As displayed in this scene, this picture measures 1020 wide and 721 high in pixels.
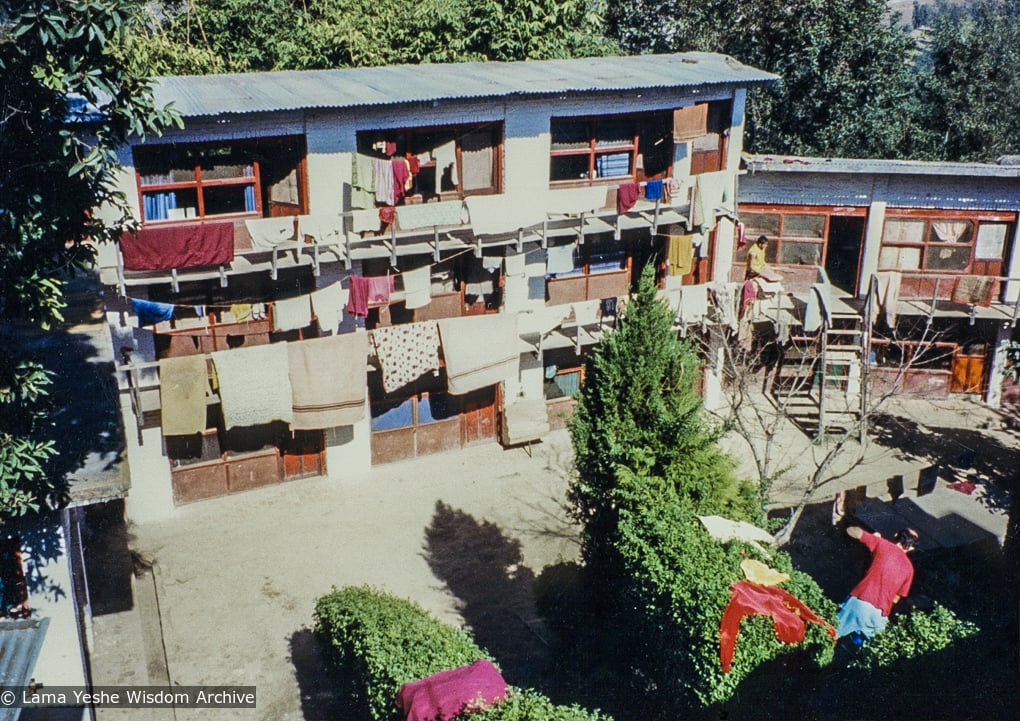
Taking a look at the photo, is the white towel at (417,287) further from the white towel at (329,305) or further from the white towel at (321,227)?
the white towel at (321,227)

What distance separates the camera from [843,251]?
27016 millimetres

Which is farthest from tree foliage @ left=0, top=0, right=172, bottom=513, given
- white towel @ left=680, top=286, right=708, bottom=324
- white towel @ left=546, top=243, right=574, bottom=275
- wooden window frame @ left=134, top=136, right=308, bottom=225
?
white towel @ left=680, top=286, right=708, bottom=324

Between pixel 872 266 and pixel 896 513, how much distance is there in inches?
340

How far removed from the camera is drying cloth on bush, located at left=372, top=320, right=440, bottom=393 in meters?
20.3

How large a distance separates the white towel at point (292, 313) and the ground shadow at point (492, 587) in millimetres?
5225

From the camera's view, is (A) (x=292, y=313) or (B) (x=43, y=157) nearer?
(B) (x=43, y=157)

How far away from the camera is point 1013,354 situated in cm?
2495

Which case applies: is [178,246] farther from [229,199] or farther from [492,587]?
[492,587]

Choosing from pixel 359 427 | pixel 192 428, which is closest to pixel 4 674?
pixel 192 428

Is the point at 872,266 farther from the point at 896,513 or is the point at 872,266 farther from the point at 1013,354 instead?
the point at 896,513

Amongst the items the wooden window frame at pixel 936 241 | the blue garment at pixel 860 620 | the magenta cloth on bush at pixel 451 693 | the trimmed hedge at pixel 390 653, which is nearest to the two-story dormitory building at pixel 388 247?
the wooden window frame at pixel 936 241

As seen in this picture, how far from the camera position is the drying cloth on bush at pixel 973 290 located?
2452 cm

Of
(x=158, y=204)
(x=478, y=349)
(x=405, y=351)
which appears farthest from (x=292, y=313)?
(x=478, y=349)

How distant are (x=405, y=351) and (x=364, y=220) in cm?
308
